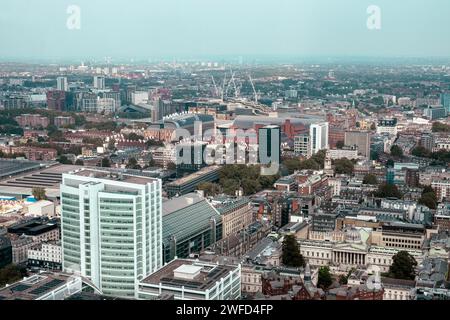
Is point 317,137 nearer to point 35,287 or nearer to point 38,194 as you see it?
point 38,194

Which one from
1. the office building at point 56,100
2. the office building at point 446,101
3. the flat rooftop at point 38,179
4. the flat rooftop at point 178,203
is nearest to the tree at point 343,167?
the flat rooftop at point 178,203

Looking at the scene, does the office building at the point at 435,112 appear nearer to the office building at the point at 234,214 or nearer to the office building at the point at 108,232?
the office building at the point at 234,214

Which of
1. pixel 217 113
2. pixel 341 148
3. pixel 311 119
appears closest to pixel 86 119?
pixel 217 113

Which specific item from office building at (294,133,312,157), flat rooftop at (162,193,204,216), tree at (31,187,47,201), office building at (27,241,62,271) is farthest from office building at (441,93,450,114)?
office building at (27,241,62,271)

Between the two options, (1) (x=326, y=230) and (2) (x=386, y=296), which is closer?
(2) (x=386, y=296)

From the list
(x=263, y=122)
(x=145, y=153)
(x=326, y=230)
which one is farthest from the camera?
(x=263, y=122)

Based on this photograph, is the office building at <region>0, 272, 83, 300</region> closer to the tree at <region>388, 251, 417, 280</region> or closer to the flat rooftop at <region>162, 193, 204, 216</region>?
the flat rooftop at <region>162, 193, 204, 216</region>

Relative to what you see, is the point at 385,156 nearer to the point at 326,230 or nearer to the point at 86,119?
the point at 326,230

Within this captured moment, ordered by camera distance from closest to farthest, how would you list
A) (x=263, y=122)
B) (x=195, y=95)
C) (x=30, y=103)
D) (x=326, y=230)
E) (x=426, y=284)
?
(x=426, y=284)
(x=326, y=230)
(x=263, y=122)
(x=30, y=103)
(x=195, y=95)
